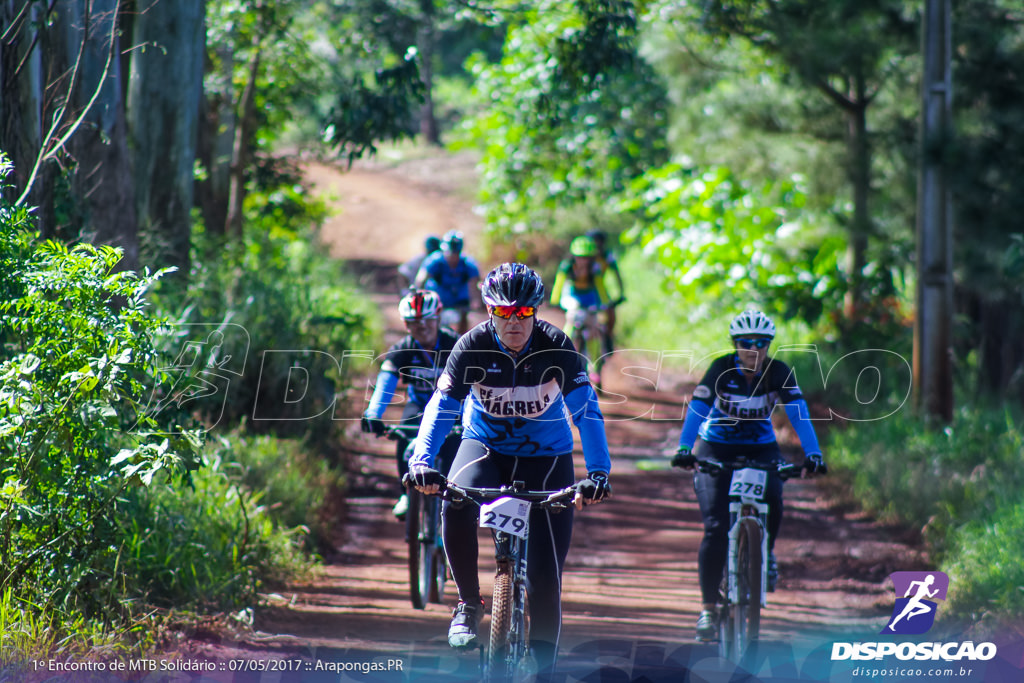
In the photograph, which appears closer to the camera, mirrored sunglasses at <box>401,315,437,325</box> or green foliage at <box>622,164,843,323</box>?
mirrored sunglasses at <box>401,315,437,325</box>

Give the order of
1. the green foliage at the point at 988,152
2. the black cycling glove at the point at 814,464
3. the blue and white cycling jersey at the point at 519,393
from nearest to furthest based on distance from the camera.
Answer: the blue and white cycling jersey at the point at 519,393 → the black cycling glove at the point at 814,464 → the green foliage at the point at 988,152

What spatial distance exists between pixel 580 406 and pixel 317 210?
1520cm

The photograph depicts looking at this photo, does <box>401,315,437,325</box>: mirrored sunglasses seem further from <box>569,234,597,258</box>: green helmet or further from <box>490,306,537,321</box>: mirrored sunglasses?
<box>569,234,597,258</box>: green helmet

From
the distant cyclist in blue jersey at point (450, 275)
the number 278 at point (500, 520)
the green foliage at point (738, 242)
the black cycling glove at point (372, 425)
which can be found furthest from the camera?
the green foliage at point (738, 242)

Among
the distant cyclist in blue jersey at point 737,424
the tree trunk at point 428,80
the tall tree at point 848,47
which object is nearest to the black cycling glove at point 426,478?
the distant cyclist in blue jersey at point 737,424

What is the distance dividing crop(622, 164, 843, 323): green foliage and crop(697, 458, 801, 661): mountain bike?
8.87 meters

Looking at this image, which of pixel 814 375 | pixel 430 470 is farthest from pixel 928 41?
pixel 430 470

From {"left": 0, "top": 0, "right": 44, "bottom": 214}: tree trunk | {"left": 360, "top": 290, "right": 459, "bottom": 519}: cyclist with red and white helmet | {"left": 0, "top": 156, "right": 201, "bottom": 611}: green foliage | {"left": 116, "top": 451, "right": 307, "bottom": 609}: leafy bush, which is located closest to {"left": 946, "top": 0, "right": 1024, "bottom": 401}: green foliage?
{"left": 360, "top": 290, "right": 459, "bottom": 519}: cyclist with red and white helmet

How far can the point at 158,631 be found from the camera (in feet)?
20.7

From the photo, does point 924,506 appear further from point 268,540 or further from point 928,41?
point 268,540

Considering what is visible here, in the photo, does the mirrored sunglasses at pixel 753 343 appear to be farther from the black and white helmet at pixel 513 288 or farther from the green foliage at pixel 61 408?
the green foliage at pixel 61 408

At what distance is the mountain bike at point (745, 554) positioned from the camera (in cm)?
642

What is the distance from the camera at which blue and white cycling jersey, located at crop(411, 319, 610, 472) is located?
5.45 m

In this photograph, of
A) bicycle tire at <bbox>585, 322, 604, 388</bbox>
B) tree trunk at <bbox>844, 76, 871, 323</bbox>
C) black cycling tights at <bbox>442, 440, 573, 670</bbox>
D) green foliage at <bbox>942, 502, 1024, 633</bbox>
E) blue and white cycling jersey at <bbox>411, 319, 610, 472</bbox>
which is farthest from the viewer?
bicycle tire at <bbox>585, 322, 604, 388</bbox>
